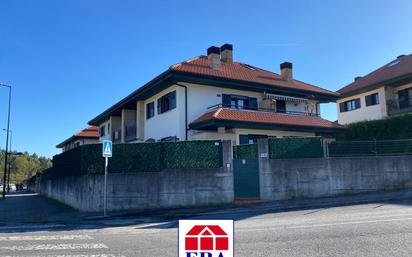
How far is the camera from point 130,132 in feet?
103

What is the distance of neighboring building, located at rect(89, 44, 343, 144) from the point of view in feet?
75.4

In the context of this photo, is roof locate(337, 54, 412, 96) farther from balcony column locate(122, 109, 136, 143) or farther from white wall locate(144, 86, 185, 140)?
balcony column locate(122, 109, 136, 143)

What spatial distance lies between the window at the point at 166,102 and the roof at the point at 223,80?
66 centimetres

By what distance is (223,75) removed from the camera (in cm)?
2416

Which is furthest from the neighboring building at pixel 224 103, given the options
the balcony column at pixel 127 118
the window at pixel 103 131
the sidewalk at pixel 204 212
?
the window at pixel 103 131

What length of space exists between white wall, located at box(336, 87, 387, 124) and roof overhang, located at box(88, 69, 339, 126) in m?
7.21

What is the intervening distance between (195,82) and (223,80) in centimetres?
177

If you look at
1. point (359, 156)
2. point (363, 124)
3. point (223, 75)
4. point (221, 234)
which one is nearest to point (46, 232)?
point (221, 234)

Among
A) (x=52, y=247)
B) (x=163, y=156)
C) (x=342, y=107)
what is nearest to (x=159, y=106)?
(x=163, y=156)

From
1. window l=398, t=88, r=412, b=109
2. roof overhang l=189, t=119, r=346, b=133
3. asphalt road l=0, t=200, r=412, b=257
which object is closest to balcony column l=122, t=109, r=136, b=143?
roof overhang l=189, t=119, r=346, b=133

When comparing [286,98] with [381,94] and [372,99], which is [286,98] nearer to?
[381,94]

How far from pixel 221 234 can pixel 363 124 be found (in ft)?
96.4

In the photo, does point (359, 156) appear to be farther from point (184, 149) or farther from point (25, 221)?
point (25, 221)

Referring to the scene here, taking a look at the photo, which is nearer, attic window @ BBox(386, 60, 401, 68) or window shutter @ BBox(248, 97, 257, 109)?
window shutter @ BBox(248, 97, 257, 109)
